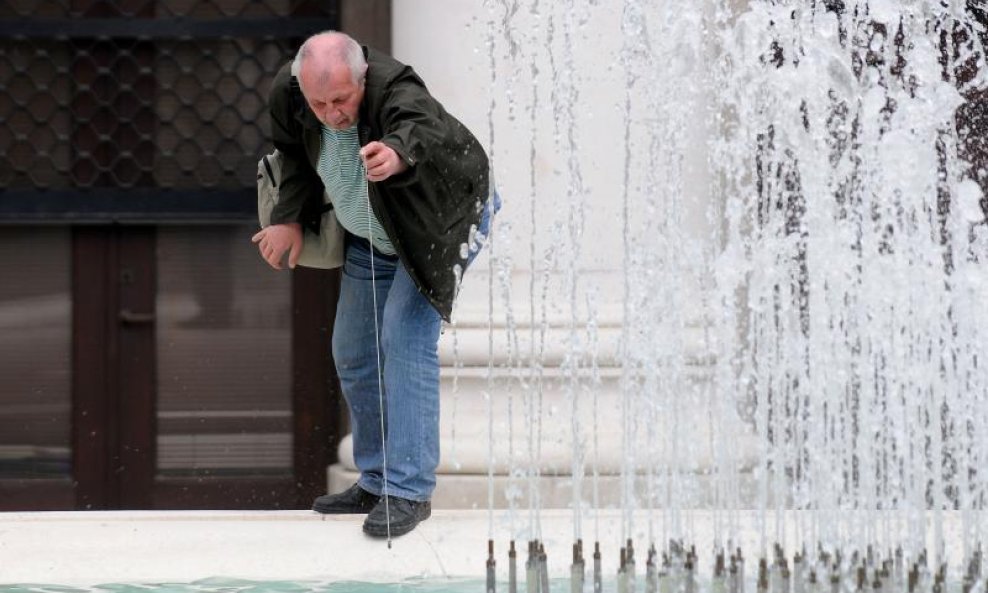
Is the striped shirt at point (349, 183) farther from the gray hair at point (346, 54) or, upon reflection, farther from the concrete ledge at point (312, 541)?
the concrete ledge at point (312, 541)

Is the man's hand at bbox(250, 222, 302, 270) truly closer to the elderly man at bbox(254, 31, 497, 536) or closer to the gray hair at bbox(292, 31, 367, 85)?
the elderly man at bbox(254, 31, 497, 536)

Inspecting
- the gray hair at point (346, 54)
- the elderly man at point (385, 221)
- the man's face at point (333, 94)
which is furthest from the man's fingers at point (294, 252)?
the gray hair at point (346, 54)

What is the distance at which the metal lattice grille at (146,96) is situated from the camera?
6.69m

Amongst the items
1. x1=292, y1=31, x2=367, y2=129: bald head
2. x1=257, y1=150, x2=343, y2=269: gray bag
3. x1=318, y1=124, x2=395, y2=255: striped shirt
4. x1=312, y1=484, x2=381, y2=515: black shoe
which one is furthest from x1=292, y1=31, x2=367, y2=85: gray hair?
x1=312, y1=484, x2=381, y2=515: black shoe

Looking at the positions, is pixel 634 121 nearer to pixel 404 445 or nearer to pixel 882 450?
pixel 882 450

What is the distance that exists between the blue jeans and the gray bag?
5cm

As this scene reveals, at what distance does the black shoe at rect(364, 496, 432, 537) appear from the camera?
4.16 meters

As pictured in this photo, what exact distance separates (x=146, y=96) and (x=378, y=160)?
10.5ft

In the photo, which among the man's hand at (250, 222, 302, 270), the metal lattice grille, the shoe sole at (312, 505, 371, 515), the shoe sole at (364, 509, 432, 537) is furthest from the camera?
the metal lattice grille

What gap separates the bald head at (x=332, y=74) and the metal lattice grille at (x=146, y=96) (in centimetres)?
272

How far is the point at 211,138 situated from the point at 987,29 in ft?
10.1

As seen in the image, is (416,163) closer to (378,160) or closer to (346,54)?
Answer: (378,160)

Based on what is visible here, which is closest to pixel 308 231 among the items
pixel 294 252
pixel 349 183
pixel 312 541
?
pixel 294 252

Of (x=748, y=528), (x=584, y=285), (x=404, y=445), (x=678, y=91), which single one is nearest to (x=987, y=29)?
(x=678, y=91)
